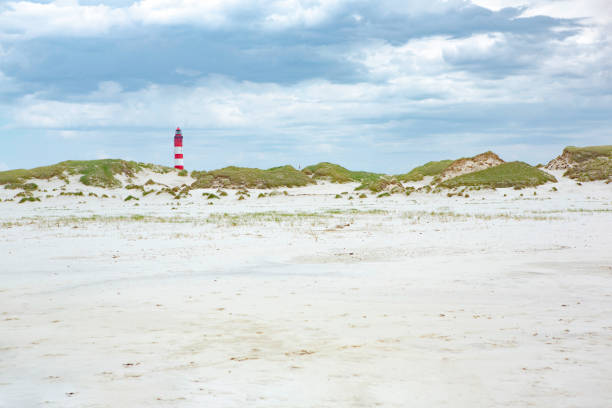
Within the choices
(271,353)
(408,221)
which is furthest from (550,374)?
(408,221)

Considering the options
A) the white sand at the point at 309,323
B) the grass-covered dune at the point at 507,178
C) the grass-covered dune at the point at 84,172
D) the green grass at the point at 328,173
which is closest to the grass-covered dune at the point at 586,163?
the grass-covered dune at the point at 507,178

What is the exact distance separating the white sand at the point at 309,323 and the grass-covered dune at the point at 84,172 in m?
32.9

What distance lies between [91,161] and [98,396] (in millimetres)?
52878

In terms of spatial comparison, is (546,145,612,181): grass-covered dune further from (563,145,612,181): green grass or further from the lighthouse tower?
the lighthouse tower

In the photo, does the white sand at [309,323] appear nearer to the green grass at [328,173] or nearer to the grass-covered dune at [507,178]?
the grass-covered dune at [507,178]

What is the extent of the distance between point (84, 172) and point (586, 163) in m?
44.4

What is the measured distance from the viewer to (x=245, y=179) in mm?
50250

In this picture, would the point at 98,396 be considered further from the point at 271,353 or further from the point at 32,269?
the point at 32,269

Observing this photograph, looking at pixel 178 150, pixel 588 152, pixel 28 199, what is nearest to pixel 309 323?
pixel 28 199

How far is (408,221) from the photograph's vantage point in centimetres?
2030

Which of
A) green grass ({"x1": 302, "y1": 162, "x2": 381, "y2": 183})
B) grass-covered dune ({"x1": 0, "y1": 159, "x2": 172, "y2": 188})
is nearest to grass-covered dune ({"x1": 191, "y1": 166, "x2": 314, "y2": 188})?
green grass ({"x1": 302, "y1": 162, "x2": 381, "y2": 183})

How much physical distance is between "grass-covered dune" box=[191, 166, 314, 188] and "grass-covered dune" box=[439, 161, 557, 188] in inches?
619

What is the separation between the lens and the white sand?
437cm

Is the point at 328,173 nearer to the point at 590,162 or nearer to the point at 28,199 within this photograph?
the point at 590,162
